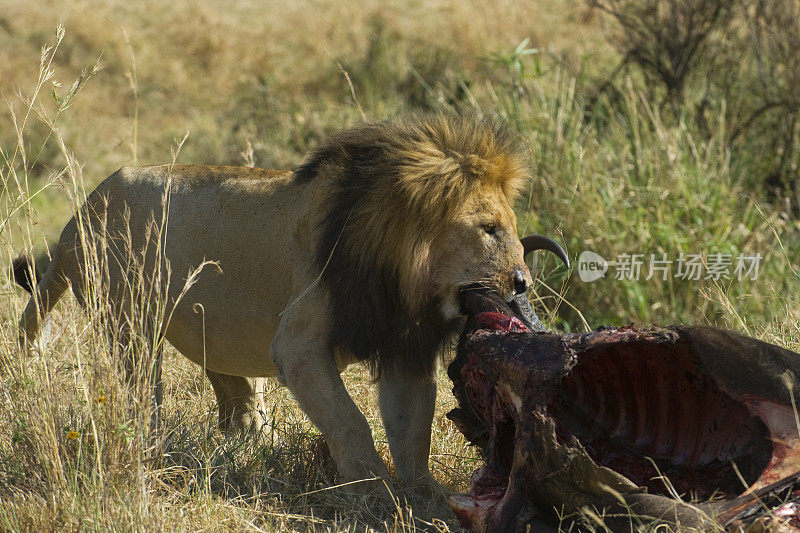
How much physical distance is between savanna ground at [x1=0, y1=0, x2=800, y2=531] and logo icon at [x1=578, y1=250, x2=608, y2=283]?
0.07 metres

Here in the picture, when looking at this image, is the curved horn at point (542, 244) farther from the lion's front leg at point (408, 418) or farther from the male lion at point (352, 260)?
the lion's front leg at point (408, 418)

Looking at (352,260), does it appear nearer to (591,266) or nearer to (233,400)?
(233,400)

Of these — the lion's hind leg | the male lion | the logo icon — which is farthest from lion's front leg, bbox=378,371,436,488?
the logo icon

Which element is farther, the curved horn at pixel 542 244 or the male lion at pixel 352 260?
the curved horn at pixel 542 244

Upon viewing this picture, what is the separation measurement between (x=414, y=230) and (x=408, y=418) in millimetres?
784

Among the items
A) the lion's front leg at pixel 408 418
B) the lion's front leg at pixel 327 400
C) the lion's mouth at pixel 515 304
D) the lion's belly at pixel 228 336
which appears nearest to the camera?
the lion's mouth at pixel 515 304

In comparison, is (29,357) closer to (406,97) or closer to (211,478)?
(211,478)

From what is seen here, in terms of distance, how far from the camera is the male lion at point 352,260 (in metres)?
3.06

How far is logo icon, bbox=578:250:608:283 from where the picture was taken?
599 centimetres

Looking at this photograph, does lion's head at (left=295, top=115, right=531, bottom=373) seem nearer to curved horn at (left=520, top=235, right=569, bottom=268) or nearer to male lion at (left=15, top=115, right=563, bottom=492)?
male lion at (left=15, top=115, right=563, bottom=492)

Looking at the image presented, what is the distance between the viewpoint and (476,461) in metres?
3.62

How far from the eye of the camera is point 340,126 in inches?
374

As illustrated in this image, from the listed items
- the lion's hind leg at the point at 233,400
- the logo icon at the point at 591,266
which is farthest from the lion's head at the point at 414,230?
the logo icon at the point at 591,266

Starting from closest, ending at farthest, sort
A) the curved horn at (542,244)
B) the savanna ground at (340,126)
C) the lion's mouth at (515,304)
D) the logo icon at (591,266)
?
the savanna ground at (340,126) → the lion's mouth at (515,304) → the curved horn at (542,244) → the logo icon at (591,266)
